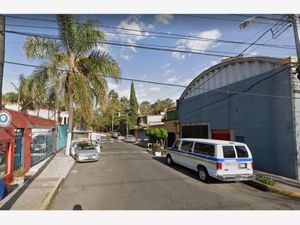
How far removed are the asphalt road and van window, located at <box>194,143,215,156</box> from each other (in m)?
1.31

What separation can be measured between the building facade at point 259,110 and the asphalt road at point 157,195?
304cm

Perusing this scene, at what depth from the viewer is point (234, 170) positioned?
344 inches

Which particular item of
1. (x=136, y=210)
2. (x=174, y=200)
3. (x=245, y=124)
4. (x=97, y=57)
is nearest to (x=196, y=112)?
(x=245, y=124)

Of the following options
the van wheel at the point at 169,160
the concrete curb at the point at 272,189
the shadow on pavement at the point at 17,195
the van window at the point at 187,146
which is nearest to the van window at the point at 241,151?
the concrete curb at the point at 272,189

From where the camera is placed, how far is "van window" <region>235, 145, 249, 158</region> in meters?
8.89

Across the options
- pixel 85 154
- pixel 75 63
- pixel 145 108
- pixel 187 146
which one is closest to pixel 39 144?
pixel 85 154

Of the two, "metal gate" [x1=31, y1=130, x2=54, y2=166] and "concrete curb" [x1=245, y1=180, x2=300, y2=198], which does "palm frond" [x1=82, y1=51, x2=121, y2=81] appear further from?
"concrete curb" [x1=245, y1=180, x2=300, y2=198]

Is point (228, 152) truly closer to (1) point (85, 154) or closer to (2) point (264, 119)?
(2) point (264, 119)

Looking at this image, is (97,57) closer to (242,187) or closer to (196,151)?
(196,151)

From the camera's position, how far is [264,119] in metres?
11.5

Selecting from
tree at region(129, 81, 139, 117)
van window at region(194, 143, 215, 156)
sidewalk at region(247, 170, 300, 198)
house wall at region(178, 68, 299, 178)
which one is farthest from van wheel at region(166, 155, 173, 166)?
tree at region(129, 81, 139, 117)

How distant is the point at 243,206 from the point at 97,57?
13802 mm

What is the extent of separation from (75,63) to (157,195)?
12521mm

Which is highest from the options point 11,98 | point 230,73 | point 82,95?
point 11,98
